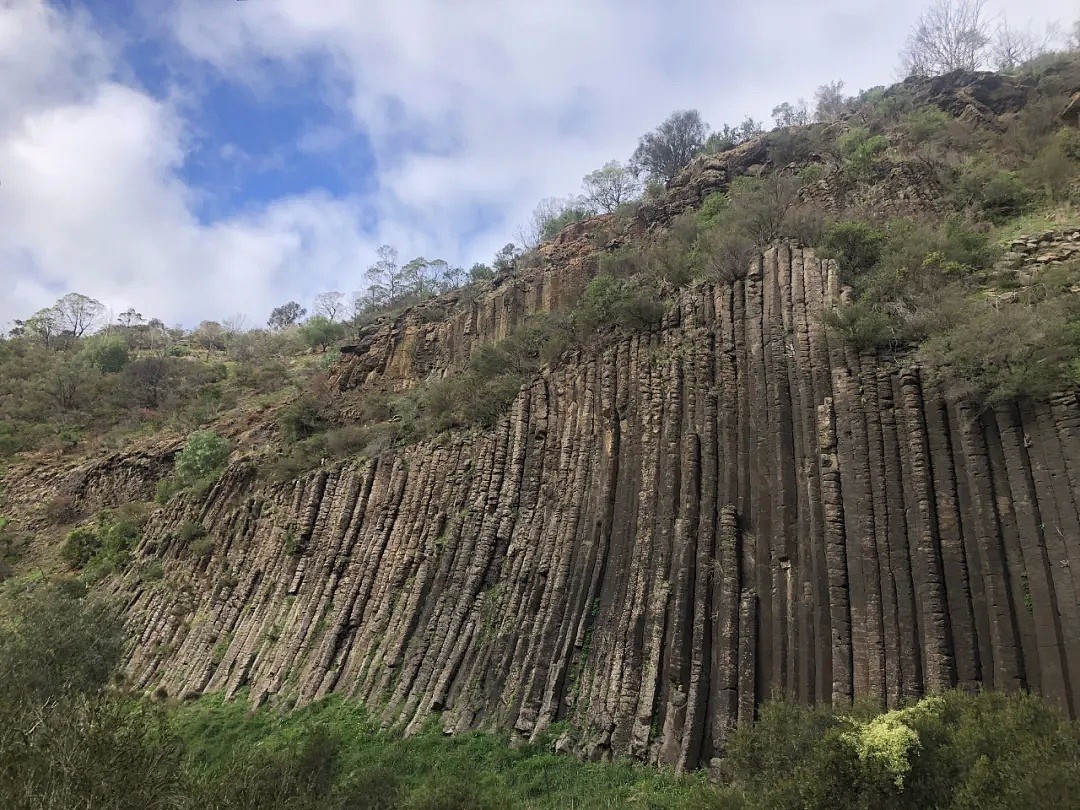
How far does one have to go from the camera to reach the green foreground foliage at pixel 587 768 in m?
5.95

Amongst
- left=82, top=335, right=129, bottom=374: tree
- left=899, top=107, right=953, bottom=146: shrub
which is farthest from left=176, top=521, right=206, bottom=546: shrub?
left=899, top=107, right=953, bottom=146: shrub

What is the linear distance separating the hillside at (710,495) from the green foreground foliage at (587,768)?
974 mm

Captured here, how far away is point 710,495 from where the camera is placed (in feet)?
44.6

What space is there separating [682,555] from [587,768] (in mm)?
4216

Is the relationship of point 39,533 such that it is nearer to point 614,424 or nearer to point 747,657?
point 614,424

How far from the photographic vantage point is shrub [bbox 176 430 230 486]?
94.7 ft

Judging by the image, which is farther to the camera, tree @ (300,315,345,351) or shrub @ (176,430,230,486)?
tree @ (300,315,345,351)

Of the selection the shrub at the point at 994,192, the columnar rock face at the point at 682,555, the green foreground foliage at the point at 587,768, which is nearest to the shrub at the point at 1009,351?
the columnar rock face at the point at 682,555

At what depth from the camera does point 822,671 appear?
10.6 metres

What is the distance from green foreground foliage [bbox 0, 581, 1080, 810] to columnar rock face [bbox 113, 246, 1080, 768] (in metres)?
1.06

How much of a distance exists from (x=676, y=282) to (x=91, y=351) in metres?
44.8

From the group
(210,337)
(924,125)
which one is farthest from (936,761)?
(210,337)

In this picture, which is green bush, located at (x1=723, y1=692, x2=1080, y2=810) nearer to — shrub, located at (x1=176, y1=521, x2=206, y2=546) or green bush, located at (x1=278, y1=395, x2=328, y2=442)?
shrub, located at (x1=176, y1=521, x2=206, y2=546)

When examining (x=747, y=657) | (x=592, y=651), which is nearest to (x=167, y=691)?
(x=592, y=651)
